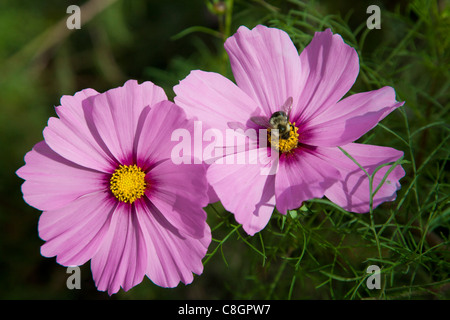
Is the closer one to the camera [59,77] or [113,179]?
[113,179]

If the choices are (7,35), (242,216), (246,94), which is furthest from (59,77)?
(242,216)

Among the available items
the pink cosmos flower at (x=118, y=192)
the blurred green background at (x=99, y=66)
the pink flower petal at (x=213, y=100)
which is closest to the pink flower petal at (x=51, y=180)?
the pink cosmos flower at (x=118, y=192)

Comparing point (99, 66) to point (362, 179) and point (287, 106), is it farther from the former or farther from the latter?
point (362, 179)

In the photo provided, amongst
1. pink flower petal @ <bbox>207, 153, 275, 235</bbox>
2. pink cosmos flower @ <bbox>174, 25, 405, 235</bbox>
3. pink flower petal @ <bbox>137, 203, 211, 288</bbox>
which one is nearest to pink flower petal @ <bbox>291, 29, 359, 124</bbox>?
pink cosmos flower @ <bbox>174, 25, 405, 235</bbox>

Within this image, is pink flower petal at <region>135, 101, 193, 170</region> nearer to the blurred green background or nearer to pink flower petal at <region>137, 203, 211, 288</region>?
pink flower petal at <region>137, 203, 211, 288</region>

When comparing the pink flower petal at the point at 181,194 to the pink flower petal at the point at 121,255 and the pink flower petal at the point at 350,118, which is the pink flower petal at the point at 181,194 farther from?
the pink flower petal at the point at 350,118

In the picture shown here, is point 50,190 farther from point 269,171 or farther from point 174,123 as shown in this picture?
point 269,171
